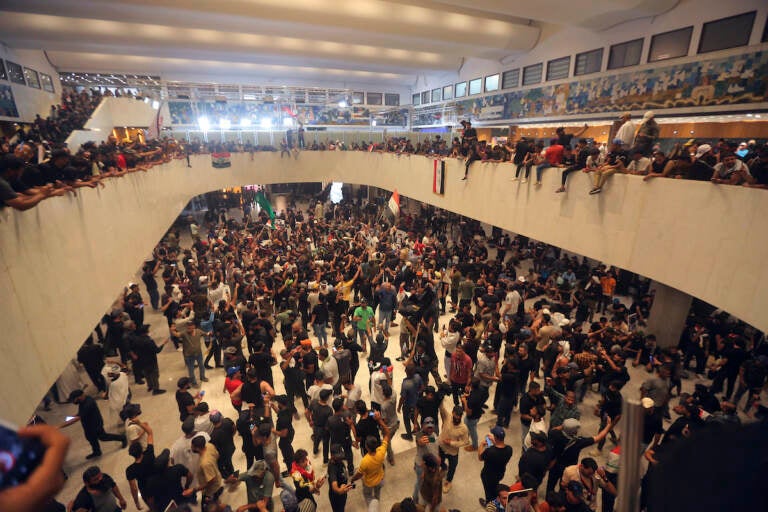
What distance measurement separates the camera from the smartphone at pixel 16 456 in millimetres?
984

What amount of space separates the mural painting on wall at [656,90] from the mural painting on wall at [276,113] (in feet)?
42.4

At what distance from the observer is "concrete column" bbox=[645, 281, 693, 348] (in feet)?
24.9

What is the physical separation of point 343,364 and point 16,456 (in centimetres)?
506

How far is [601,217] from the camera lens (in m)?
7.95

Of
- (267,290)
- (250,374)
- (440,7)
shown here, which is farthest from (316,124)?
(250,374)

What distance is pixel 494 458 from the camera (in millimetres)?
4090

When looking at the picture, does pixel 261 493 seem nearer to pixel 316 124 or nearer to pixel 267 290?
pixel 267 290

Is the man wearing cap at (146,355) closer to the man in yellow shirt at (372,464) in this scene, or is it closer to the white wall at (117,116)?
the man in yellow shirt at (372,464)

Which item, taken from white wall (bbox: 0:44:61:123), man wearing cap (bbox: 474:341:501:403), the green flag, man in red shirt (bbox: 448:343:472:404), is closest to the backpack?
man in red shirt (bbox: 448:343:472:404)

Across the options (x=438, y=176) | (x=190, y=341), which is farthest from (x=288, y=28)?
(x=190, y=341)

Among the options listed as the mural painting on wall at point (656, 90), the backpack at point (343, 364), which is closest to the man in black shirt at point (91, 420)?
the backpack at point (343, 364)

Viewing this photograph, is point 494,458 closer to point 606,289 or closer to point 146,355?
point 146,355

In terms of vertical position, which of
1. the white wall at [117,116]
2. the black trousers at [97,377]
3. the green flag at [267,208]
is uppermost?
the white wall at [117,116]

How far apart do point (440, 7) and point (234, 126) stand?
19.5m
